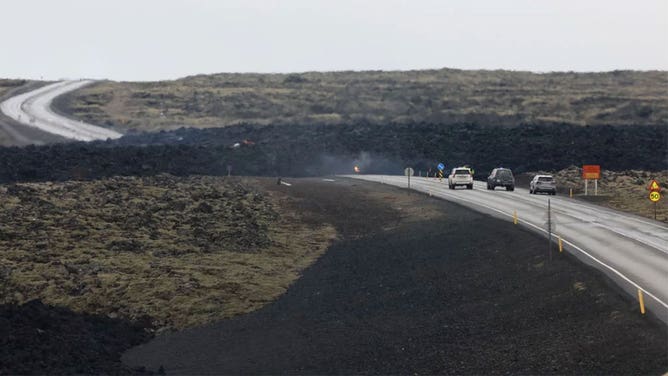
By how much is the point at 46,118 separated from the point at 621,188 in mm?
90798

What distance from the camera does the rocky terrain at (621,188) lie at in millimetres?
62159

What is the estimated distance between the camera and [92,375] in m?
25.9

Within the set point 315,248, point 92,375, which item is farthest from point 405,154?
point 92,375

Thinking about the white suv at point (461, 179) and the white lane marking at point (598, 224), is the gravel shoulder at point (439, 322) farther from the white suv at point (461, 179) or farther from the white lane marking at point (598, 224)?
the white suv at point (461, 179)

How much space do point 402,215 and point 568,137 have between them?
49627 mm

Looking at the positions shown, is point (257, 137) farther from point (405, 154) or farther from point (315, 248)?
point (315, 248)

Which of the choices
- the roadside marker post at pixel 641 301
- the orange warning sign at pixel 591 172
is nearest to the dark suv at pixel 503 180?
the orange warning sign at pixel 591 172

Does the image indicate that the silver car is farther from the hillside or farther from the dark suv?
the hillside

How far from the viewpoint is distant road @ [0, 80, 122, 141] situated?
422ft

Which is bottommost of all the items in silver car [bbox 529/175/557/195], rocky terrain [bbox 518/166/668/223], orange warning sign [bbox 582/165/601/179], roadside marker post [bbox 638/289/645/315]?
rocky terrain [bbox 518/166/668/223]

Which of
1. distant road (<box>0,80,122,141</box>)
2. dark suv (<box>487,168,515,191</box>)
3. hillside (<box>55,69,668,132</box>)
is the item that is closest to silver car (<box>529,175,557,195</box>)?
Result: dark suv (<box>487,168,515,191</box>)

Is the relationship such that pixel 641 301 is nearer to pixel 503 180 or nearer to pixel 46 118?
pixel 503 180

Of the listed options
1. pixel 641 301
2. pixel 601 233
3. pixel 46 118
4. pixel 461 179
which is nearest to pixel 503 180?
pixel 461 179

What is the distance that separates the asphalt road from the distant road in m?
63.7
